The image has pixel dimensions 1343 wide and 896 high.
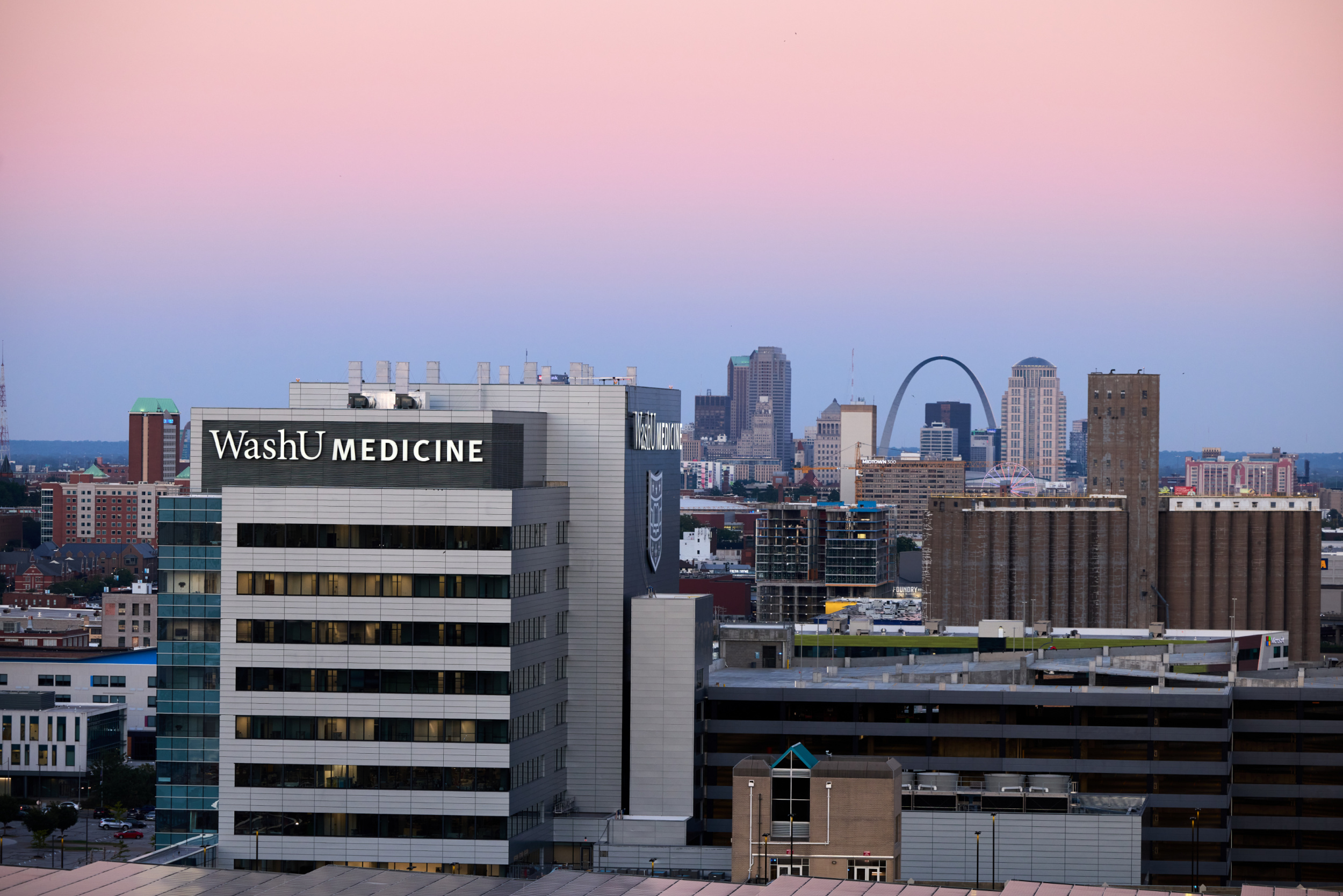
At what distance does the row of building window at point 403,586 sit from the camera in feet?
348

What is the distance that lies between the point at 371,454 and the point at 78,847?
84.4 meters

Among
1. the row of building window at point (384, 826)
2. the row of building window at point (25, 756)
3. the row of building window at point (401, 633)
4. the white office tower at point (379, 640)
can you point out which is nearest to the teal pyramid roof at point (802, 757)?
the white office tower at point (379, 640)


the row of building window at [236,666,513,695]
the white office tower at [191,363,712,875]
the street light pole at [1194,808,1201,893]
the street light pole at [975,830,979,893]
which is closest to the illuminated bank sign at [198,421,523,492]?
the white office tower at [191,363,712,875]

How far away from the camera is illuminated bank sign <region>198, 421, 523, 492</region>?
109 meters

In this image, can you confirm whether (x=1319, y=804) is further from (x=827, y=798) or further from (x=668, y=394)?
(x=668, y=394)

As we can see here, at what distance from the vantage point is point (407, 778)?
106 meters

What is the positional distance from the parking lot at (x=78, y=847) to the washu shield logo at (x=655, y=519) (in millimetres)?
59171

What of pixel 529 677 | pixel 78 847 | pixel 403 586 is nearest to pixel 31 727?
pixel 78 847

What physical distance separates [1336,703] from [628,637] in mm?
49340

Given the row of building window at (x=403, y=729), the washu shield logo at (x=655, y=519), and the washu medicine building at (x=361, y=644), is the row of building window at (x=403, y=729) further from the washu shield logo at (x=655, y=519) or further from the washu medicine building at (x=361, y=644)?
the washu shield logo at (x=655, y=519)

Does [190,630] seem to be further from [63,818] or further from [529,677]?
[63,818]

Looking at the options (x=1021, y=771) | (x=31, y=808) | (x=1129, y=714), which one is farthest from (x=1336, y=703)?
(x=31, y=808)

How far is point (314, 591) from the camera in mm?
106750

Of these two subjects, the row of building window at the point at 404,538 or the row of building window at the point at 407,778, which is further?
the row of building window at the point at 404,538
